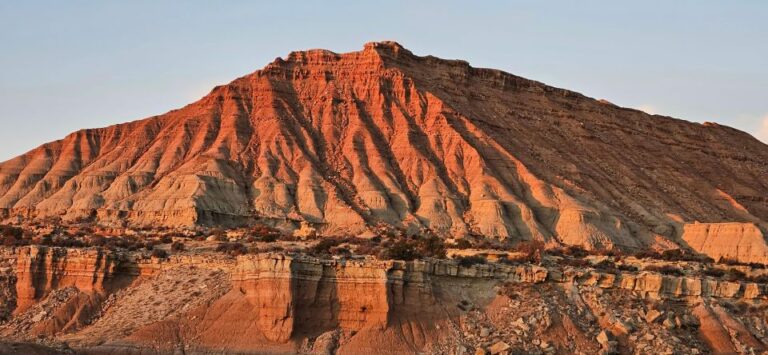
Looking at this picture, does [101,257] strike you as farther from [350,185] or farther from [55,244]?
[350,185]

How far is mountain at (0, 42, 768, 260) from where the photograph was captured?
102 meters

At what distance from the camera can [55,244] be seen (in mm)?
64562

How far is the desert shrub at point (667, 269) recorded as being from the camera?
5809 centimetres

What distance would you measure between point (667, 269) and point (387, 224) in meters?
42.6

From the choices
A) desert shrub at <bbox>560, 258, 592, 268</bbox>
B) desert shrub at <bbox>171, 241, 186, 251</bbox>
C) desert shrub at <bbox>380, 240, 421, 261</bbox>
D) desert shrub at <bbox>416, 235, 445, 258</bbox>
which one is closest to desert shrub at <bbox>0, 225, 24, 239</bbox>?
desert shrub at <bbox>171, 241, 186, 251</bbox>

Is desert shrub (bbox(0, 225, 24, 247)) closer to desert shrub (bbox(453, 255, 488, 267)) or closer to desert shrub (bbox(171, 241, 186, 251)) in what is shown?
desert shrub (bbox(171, 241, 186, 251))

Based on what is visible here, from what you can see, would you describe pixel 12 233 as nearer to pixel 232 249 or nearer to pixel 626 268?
pixel 232 249

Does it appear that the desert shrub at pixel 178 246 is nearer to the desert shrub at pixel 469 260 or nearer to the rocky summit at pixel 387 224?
the rocky summit at pixel 387 224

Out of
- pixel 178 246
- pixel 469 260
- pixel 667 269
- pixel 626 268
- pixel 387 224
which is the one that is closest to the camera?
pixel 469 260

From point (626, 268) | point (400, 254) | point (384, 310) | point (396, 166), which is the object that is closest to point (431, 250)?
point (400, 254)

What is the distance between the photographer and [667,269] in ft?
194

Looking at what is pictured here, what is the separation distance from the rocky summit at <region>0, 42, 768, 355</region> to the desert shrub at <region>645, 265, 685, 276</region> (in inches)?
5.6

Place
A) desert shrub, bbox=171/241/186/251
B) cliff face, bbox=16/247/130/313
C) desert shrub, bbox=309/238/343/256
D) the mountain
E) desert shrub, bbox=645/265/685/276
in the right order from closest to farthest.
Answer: cliff face, bbox=16/247/130/313 → desert shrub, bbox=645/265/685/276 → desert shrub, bbox=309/238/343/256 → desert shrub, bbox=171/241/186/251 → the mountain

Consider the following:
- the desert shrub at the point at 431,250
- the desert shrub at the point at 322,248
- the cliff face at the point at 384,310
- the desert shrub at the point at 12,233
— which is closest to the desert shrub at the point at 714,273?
the cliff face at the point at 384,310
